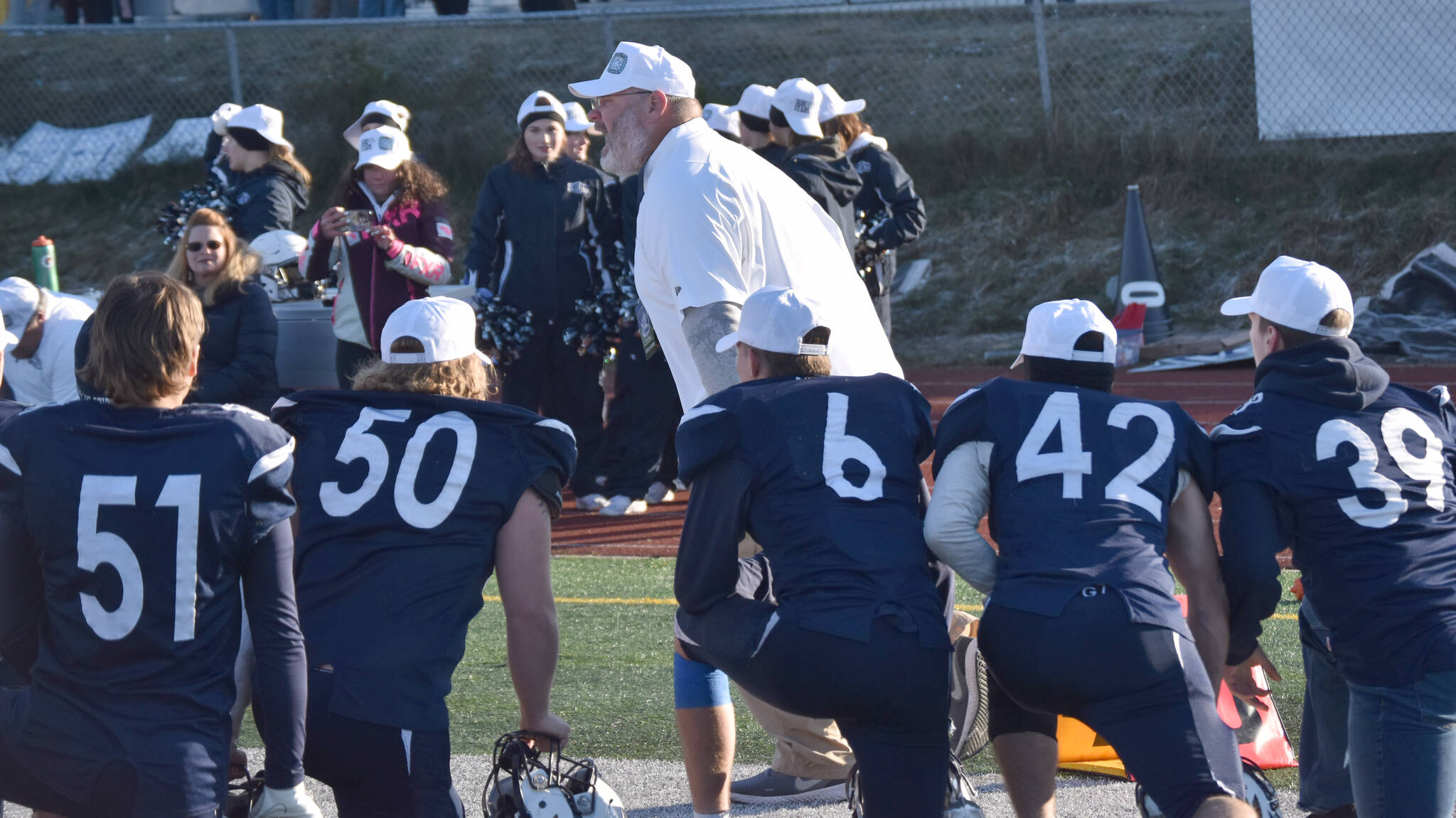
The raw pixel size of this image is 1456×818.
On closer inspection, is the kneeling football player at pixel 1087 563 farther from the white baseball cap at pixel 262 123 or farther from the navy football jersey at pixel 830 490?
the white baseball cap at pixel 262 123

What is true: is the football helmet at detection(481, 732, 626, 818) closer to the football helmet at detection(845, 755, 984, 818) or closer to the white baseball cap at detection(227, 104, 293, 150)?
the football helmet at detection(845, 755, 984, 818)

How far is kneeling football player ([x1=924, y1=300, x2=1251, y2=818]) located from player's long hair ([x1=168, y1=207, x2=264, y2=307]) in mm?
4311

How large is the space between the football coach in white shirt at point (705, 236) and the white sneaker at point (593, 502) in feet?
14.6

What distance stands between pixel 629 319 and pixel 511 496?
16.1 ft

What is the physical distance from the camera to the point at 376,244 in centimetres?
761

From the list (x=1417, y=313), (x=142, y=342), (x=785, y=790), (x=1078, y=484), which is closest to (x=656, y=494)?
(x=785, y=790)

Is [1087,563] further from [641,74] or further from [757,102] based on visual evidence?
[757,102]

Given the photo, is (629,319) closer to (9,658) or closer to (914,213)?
(914,213)

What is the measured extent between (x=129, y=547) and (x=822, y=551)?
1.40 metres

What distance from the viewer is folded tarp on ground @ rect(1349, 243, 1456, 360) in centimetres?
1250

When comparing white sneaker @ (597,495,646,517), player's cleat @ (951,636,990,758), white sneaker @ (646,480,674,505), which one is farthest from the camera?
white sneaker @ (646,480,674,505)

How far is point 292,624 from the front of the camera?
10.3 ft

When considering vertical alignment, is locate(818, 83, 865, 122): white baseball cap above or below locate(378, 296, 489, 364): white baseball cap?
above

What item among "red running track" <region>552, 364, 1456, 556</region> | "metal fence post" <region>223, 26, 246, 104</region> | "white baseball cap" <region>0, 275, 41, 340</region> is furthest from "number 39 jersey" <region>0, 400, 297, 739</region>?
"metal fence post" <region>223, 26, 246, 104</region>
